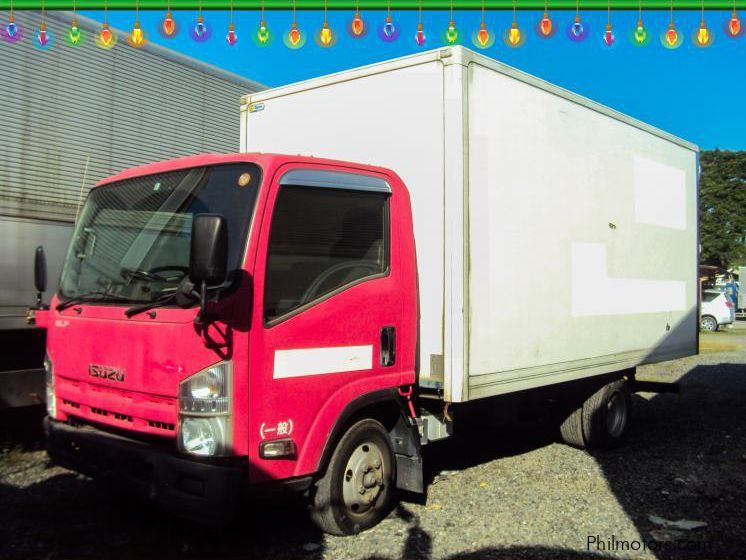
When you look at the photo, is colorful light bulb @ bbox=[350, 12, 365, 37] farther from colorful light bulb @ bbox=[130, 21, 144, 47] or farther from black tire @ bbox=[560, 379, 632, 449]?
black tire @ bbox=[560, 379, 632, 449]

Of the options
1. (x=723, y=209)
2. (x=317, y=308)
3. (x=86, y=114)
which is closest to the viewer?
(x=317, y=308)

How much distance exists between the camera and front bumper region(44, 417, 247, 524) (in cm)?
356

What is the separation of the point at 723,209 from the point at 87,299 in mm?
50347

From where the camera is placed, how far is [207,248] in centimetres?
342

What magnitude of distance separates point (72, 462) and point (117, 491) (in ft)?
1.53

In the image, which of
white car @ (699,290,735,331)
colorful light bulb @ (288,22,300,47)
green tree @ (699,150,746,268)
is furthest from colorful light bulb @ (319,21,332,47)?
green tree @ (699,150,746,268)

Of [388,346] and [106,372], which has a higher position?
[388,346]

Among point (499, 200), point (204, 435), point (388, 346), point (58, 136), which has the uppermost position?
point (58, 136)

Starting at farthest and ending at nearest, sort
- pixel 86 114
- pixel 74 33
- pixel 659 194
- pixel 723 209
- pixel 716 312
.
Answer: pixel 723 209
pixel 716 312
pixel 659 194
pixel 86 114
pixel 74 33

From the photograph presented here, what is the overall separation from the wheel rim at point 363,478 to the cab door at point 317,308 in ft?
1.33

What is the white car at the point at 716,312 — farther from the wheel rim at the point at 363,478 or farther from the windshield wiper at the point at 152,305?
the windshield wiper at the point at 152,305

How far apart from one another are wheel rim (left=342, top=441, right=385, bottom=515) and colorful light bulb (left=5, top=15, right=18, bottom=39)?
4434 mm

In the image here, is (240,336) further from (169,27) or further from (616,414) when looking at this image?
(616,414)

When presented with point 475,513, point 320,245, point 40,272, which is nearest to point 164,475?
point 320,245
